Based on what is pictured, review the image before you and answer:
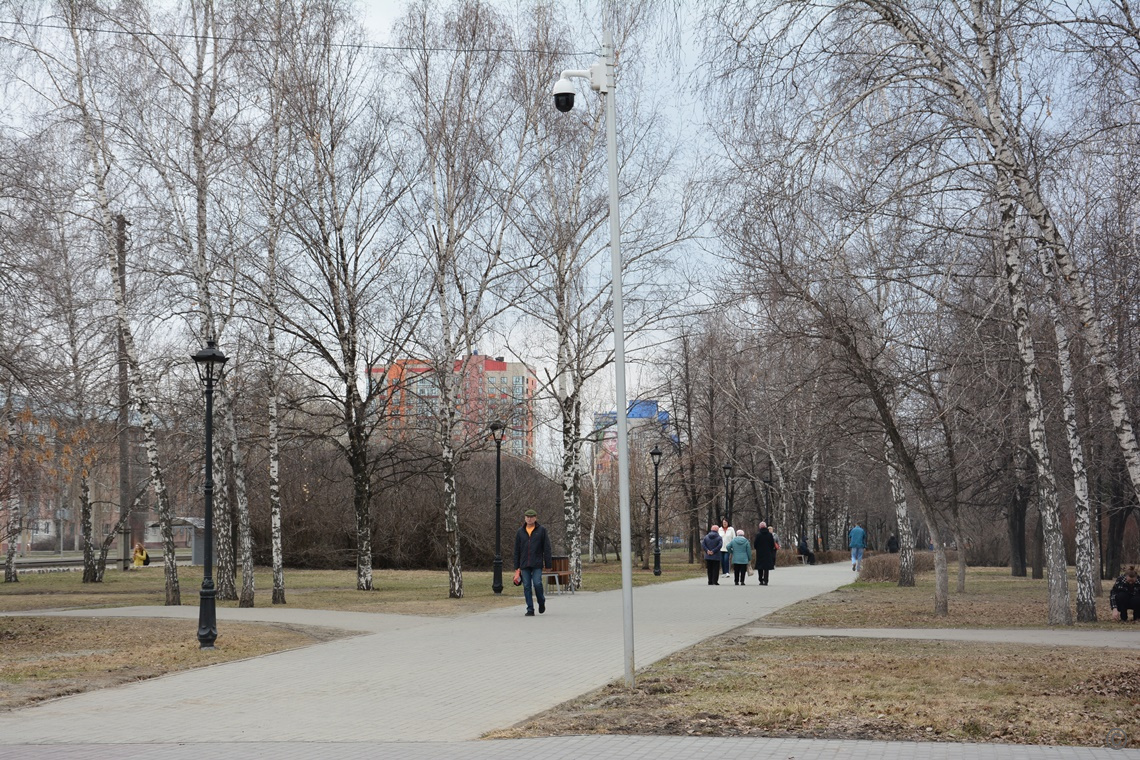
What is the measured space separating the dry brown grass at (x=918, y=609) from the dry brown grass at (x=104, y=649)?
27.8 feet

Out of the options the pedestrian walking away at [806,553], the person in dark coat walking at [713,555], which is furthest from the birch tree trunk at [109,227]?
the pedestrian walking away at [806,553]

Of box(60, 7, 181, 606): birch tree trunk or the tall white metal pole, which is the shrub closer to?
box(60, 7, 181, 606): birch tree trunk

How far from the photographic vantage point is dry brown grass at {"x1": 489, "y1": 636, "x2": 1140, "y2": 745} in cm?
868

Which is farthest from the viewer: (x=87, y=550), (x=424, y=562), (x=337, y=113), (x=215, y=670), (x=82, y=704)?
(x=424, y=562)

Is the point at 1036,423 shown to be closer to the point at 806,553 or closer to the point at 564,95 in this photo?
the point at 564,95

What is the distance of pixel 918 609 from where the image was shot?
71.9ft

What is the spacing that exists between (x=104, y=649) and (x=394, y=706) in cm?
687

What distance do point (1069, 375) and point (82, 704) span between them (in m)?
15.2

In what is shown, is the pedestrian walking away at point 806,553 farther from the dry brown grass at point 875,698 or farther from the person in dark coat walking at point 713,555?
the dry brown grass at point 875,698

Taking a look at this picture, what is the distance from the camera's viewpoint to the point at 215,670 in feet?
44.0

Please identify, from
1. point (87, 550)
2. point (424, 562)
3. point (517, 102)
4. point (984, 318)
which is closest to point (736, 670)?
point (984, 318)

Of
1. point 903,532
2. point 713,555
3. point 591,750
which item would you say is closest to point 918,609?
point 903,532

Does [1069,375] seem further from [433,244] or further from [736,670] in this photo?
[433,244]

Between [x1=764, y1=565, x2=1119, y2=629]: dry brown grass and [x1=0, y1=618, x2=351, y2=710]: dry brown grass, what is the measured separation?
8.46 metres
